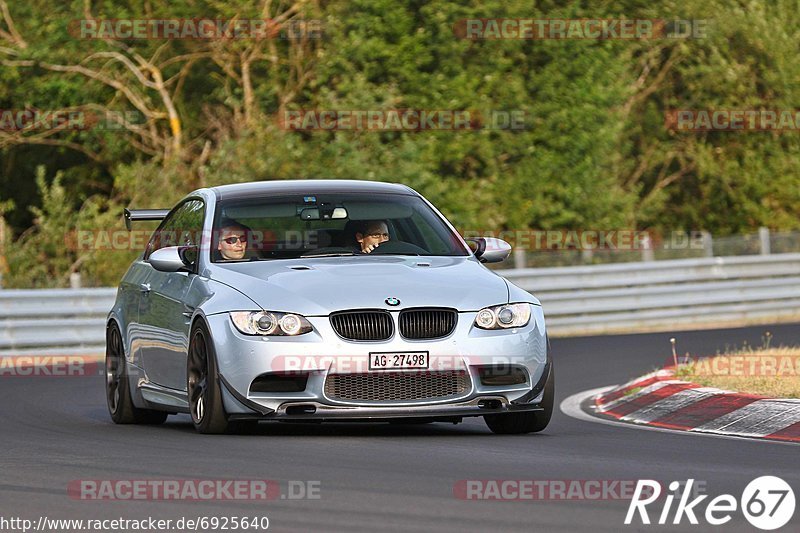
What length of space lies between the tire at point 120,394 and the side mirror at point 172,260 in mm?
1278

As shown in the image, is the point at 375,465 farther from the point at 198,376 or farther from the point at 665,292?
the point at 665,292

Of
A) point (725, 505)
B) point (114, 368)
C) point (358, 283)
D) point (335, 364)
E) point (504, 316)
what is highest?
point (358, 283)

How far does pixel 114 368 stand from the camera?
12.8 metres

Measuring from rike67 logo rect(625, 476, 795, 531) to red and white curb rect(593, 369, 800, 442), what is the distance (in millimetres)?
2574

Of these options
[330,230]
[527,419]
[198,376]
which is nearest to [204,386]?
[198,376]

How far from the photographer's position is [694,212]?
122ft

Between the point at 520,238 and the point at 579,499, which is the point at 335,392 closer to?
the point at 579,499

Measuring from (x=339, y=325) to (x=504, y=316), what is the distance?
3.16ft

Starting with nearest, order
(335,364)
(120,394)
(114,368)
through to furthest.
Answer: (335,364), (120,394), (114,368)

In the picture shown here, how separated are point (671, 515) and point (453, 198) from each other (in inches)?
880

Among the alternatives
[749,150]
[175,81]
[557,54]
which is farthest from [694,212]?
[175,81]

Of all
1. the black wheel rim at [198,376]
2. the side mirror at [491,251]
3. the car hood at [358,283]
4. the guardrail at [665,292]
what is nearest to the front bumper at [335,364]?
the car hood at [358,283]

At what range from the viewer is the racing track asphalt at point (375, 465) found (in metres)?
7.19

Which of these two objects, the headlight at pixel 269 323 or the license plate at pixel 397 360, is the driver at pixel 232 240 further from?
the license plate at pixel 397 360
